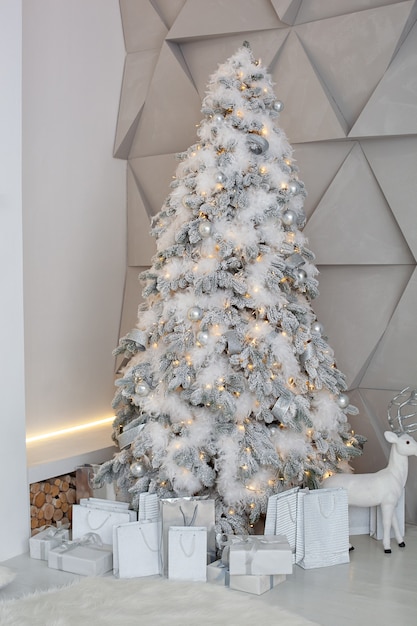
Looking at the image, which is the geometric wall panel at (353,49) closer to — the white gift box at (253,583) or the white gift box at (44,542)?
the white gift box at (253,583)

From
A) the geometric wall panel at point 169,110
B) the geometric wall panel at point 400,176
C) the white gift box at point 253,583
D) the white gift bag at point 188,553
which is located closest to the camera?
the white gift box at point 253,583

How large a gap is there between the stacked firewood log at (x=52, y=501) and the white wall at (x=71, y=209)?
1.56 feet

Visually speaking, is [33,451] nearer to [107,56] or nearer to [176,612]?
[176,612]

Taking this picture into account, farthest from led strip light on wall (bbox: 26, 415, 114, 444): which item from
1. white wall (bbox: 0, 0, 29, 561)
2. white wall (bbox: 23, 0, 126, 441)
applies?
white wall (bbox: 0, 0, 29, 561)

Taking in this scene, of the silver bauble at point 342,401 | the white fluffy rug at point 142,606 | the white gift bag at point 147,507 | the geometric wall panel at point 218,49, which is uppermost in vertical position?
the geometric wall panel at point 218,49

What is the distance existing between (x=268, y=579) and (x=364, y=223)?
1.78 m

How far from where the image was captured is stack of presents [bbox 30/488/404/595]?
2.51m

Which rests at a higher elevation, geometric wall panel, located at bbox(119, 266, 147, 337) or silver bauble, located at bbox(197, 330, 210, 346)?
geometric wall panel, located at bbox(119, 266, 147, 337)

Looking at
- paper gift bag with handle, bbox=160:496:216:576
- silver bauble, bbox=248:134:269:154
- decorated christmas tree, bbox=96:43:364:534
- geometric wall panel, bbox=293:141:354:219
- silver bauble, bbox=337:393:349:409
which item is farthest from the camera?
Result: geometric wall panel, bbox=293:141:354:219

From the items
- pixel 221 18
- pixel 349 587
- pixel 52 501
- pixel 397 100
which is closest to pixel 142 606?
pixel 349 587

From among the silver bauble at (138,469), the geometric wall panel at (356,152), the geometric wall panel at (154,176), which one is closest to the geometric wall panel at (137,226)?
the geometric wall panel at (154,176)

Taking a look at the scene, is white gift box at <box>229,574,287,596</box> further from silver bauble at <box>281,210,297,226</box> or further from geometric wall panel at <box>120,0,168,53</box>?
geometric wall panel at <box>120,0,168,53</box>

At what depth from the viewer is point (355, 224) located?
3459 mm

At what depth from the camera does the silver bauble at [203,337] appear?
283cm
